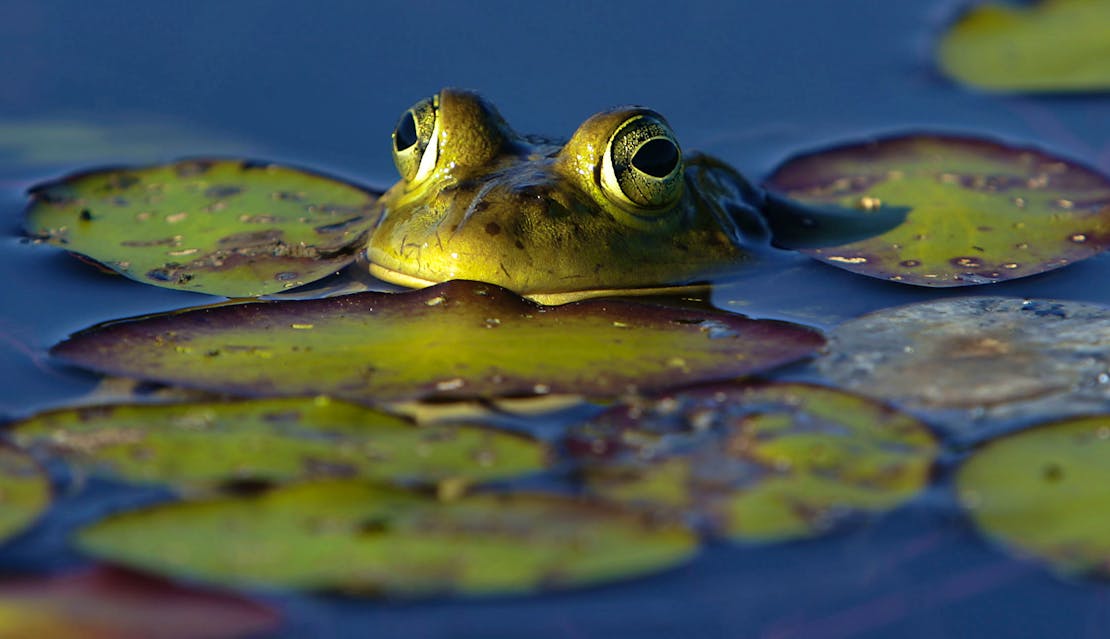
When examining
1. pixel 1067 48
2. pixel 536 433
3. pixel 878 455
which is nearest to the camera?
pixel 878 455

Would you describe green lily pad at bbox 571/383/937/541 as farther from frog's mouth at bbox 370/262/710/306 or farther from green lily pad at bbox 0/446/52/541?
green lily pad at bbox 0/446/52/541

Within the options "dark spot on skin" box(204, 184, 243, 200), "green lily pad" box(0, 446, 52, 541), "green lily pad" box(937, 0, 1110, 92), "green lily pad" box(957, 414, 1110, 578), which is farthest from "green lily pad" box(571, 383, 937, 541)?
"green lily pad" box(937, 0, 1110, 92)

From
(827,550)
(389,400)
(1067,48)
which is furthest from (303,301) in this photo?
(1067,48)

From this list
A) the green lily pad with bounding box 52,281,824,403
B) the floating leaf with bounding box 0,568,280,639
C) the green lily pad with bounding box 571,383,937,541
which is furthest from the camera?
the green lily pad with bounding box 52,281,824,403

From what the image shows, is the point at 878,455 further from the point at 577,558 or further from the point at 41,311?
the point at 41,311

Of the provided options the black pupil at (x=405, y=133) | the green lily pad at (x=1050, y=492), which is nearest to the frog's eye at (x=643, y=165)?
the black pupil at (x=405, y=133)

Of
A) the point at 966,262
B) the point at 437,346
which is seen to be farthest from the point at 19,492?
the point at 966,262

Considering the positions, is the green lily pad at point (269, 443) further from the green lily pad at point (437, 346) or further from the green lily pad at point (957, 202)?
the green lily pad at point (957, 202)
